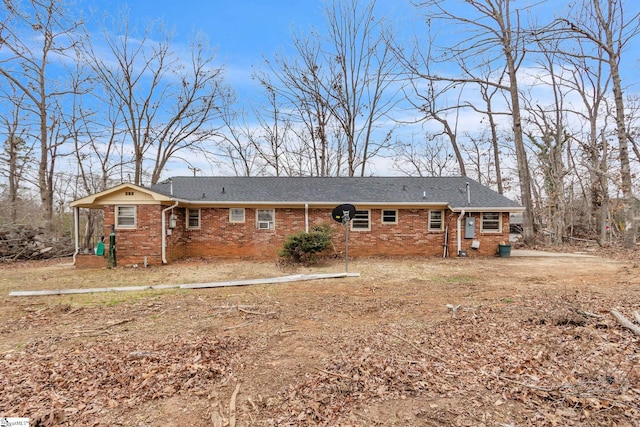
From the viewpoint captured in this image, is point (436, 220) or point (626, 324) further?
point (436, 220)

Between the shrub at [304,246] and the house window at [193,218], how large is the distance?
14.0ft

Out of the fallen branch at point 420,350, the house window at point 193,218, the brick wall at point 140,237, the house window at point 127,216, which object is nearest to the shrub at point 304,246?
the house window at point 193,218

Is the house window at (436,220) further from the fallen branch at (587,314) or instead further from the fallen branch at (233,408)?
the fallen branch at (233,408)

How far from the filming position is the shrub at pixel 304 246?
11422mm

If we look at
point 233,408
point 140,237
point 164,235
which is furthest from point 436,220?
point 233,408

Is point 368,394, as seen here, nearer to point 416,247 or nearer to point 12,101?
point 416,247

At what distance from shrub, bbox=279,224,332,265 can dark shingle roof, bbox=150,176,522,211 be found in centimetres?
211

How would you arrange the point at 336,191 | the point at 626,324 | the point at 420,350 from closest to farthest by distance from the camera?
the point at 420,350
the point at 626,324
the point at 336,191

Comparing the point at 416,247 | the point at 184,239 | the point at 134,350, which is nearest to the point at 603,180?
the point at 416,247

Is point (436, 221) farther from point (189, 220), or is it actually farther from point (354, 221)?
point (189, 220)

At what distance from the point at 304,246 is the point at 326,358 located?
24.3 ft

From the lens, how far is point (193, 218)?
13.6m

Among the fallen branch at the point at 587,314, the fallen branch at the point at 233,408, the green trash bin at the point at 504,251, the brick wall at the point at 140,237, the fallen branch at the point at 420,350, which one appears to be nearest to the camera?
the fallen branch at the point at 233,408

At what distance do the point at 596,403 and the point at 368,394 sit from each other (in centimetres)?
192
